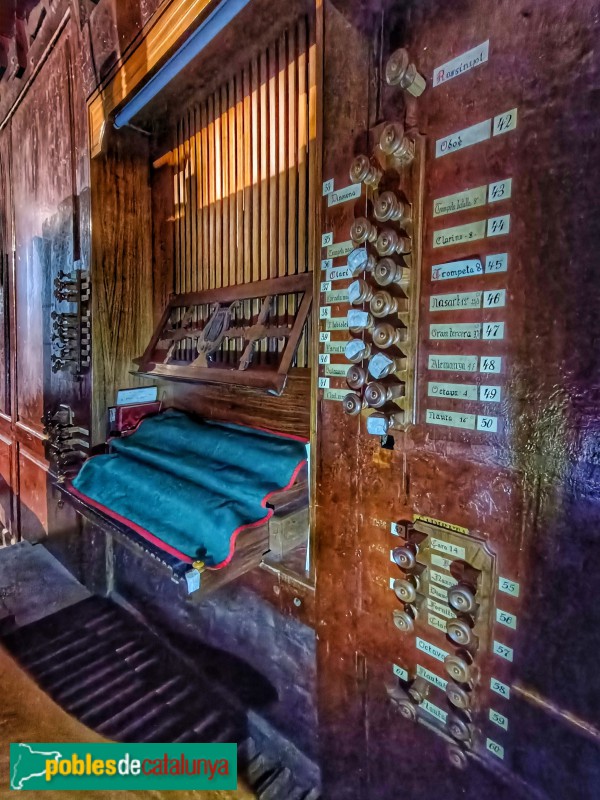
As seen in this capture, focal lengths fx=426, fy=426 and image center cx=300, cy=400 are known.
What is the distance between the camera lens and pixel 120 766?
196cm

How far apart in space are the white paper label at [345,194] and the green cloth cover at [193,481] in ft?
3.40

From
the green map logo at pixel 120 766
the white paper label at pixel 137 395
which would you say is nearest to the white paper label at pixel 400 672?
the green map logo at pixel 120 766

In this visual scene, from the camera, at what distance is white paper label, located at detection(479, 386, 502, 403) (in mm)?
1195

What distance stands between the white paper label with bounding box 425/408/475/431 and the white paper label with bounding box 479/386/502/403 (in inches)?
2.4

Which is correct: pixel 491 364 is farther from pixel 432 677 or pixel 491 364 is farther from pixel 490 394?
pixel 432 677

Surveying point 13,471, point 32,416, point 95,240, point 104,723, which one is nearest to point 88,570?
point 104,723

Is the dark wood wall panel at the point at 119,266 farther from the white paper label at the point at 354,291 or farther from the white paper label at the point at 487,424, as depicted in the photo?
the white paper label at the point at 487,424

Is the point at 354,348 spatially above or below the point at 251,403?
above

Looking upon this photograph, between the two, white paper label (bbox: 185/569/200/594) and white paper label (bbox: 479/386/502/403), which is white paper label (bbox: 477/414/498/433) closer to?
white paper label (bbox: 479/386/502/403)

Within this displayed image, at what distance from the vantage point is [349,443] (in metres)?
1.60

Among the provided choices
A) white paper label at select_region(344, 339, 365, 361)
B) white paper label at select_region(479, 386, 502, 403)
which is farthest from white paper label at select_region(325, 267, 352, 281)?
white paper label at select_region(479, 386, 502, 403)

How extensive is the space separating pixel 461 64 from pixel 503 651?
1.71 meters

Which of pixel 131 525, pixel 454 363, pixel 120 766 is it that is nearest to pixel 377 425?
pixel 454 363

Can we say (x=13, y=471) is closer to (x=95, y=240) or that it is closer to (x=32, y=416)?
(x=32, y=416)
